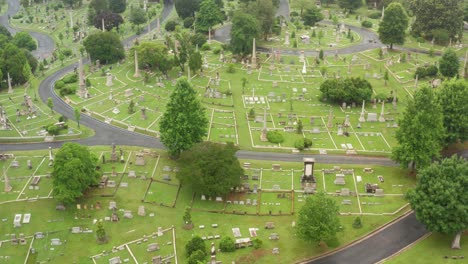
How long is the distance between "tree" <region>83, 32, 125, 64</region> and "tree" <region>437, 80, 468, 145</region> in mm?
81270

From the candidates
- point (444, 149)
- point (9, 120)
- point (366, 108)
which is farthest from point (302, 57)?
point (9, 120)

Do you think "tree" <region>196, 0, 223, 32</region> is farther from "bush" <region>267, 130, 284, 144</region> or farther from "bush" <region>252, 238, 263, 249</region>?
"bush" <region>252, 238, 263, 249</region>

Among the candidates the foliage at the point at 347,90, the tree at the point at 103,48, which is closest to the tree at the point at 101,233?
the foliage at the point at 347,90

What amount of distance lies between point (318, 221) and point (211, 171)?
1842cm

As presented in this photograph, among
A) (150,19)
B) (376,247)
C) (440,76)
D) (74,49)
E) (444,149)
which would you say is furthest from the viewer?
(150,19)

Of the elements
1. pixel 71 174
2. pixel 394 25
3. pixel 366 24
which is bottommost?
pixel 71 174

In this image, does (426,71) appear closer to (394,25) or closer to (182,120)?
(394,25)

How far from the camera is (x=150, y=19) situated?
611ft

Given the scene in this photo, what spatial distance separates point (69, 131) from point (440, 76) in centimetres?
8441

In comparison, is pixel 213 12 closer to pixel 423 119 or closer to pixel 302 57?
pixel 302 57

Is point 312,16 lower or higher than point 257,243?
higher

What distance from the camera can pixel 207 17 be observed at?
161000 mm

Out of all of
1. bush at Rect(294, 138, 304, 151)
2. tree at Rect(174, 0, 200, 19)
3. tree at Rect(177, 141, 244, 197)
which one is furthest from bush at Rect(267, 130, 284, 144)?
tree at Rect(174, 0, 200, 19)

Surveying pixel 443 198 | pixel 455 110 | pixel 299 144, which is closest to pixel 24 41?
pixel 299 144
